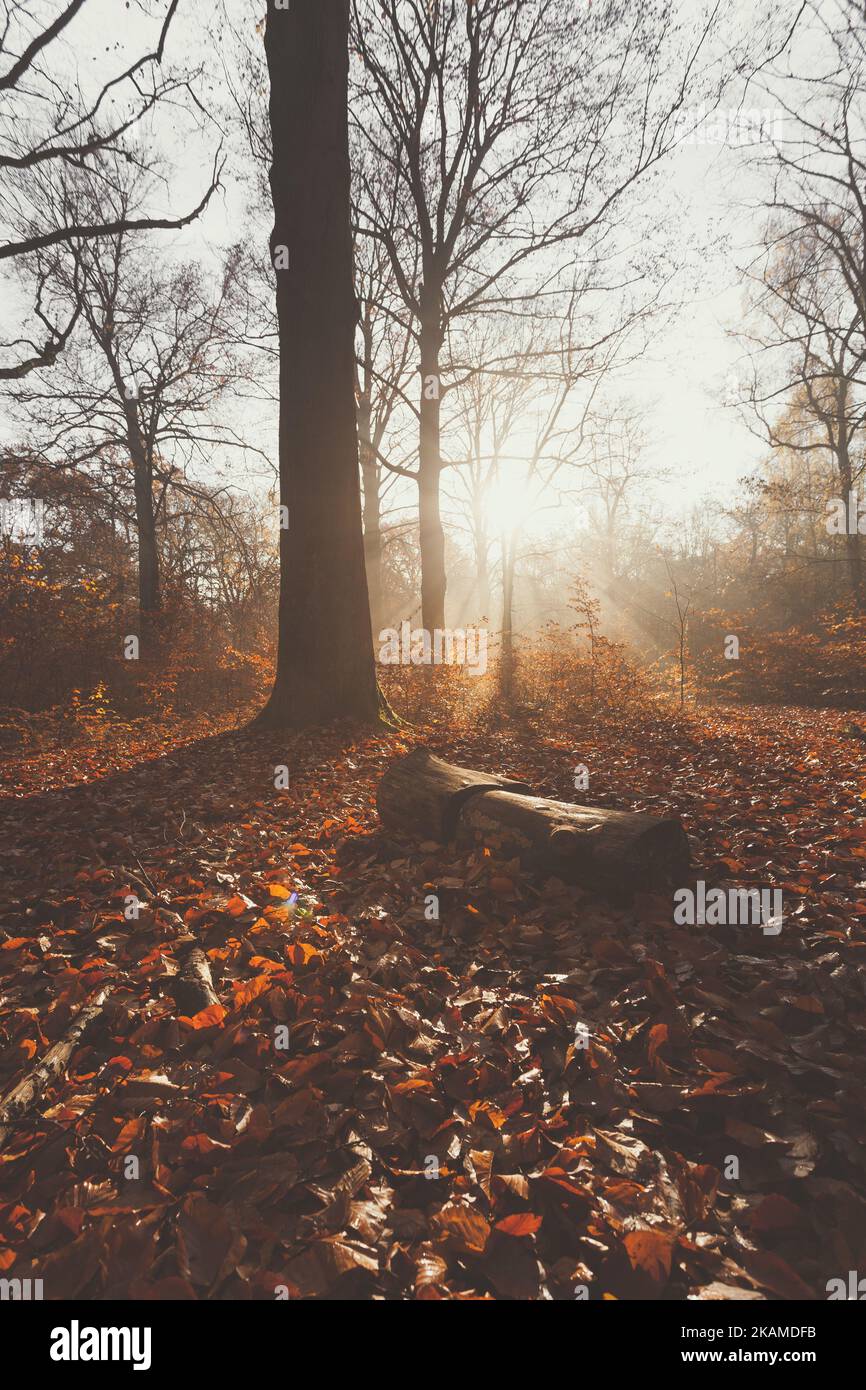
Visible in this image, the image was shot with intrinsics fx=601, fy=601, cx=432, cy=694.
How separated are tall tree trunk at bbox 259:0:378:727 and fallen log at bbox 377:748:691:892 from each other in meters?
2.69

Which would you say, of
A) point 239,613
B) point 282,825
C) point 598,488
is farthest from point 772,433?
point 282,825

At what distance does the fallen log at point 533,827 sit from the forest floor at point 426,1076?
0.16 meters

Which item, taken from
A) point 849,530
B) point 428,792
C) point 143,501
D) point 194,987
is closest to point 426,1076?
point 194,987

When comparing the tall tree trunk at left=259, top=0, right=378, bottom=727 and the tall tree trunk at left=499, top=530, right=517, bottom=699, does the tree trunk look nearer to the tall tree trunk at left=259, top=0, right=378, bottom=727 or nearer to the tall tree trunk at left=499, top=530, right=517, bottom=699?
Result: the tall tree trunk at left=499, top=530, right=517, bottom=699

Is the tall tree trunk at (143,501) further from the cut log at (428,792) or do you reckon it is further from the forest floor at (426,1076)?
the cut log at (428,792)

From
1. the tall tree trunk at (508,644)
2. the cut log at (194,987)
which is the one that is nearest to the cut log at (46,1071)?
the cut log at (194,987)

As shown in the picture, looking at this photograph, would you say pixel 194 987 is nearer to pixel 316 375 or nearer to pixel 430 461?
pixel 316 375

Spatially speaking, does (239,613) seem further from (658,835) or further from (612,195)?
(658,835)

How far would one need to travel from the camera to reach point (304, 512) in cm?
663

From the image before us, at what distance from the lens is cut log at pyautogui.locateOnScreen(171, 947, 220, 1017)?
246 cm

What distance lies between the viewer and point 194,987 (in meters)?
2.55

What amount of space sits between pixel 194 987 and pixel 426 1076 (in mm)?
1075

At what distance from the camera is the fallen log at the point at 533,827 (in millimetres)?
3186

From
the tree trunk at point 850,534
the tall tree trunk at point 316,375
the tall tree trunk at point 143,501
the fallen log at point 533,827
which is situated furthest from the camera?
the tree trunk at point 850,534
